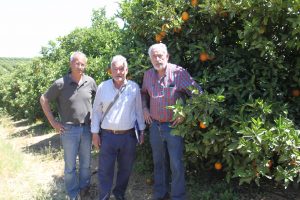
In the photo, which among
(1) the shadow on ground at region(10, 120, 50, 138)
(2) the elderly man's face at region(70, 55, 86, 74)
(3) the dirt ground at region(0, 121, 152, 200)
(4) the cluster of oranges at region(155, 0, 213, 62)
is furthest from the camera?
(1) the shadow on ground at region(10, 120, 50, 138)

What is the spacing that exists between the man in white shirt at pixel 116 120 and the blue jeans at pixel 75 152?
0.94 feet

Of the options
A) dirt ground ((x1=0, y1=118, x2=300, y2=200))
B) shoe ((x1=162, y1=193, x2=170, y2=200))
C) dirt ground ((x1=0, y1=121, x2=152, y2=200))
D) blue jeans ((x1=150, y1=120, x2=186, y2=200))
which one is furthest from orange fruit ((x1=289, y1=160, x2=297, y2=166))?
dirt ground ((x1=0, y1=121, x2=152, y2=200))

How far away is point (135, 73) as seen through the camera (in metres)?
4.71

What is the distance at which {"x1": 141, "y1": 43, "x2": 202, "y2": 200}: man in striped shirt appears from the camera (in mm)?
4117

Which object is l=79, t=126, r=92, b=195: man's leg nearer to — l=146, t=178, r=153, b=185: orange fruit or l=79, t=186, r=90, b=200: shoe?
l=79, t=186, r=90, b=200: shoe

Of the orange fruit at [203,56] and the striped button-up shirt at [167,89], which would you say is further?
the orange fruit at [203,56]

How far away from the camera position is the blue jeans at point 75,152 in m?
4.68

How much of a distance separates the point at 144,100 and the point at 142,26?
1.04 metres

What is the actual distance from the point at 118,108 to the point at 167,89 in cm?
65

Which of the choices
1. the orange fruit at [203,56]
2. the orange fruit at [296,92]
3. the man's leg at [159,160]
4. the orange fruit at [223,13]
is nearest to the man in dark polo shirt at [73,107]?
the man's leg at [159,160]

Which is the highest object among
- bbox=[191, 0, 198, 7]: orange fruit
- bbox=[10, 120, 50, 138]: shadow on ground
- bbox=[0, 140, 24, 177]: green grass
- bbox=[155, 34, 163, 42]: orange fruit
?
bbox=[191, 0, 198, 7]: orange fruit

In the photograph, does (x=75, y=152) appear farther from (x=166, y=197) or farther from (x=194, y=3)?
(x=194, y=3)

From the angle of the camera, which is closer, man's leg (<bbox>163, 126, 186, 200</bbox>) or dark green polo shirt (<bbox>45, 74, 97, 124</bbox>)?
man's leg (<bbox>163, 126, 186, 200</bbox>)

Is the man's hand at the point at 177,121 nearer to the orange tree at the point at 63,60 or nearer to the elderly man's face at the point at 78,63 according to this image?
the elderly man's face at the point at 78,63
